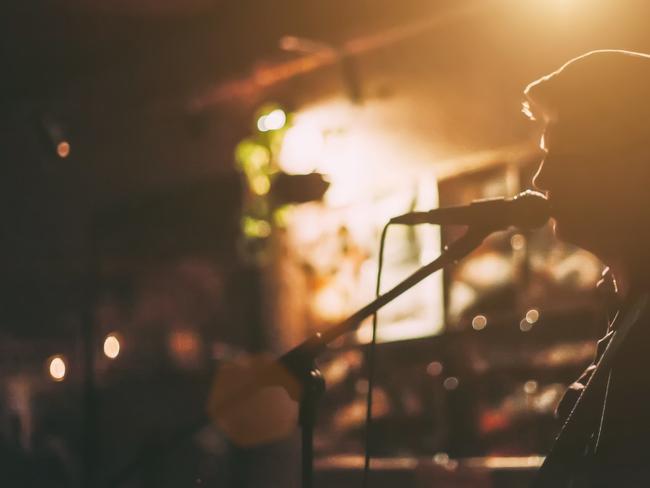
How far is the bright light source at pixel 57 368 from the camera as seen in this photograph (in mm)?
9023

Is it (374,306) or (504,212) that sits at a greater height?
(504,212)

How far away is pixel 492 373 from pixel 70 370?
13.4ft

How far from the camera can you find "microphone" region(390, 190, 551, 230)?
2.30 metres

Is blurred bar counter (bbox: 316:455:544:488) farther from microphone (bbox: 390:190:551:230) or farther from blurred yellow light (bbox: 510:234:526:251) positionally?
microphone (bbox: 390:190:551:230)

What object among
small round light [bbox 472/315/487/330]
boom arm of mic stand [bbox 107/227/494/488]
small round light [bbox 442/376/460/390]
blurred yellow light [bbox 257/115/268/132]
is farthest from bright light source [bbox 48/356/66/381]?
boom arm of mic stand [bbox 107/227/494/488]

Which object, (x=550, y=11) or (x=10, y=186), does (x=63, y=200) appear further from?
(x=550, y=11)

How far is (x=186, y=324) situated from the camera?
8.29 metres

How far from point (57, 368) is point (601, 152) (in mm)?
7398

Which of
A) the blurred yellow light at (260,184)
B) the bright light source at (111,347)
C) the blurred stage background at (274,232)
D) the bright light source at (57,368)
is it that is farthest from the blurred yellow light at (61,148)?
the bright light source at (57,368)

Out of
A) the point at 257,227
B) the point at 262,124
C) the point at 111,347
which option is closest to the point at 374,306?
the point at 257,227

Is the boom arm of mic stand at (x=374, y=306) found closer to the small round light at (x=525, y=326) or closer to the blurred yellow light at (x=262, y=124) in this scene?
the small round light at (x=525, y=326)

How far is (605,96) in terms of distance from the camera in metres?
2.37

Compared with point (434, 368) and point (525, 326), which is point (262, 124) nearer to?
point (434, 368)

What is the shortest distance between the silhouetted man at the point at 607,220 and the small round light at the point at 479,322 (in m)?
3.76
